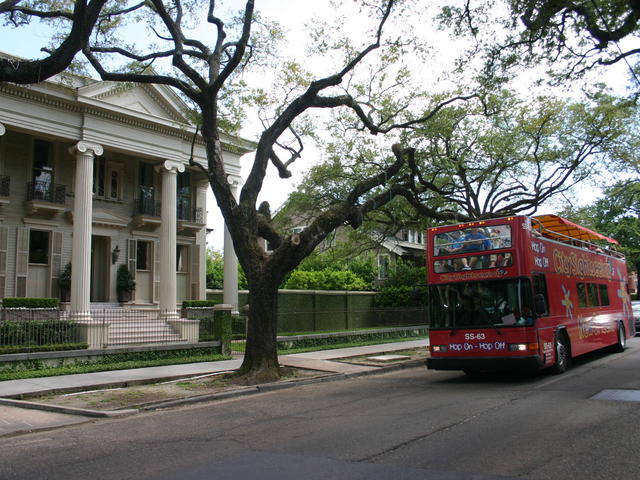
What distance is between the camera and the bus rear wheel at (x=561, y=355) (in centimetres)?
1277

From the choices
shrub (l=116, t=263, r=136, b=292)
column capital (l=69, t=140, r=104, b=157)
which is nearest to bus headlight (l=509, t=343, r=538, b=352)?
column capital (l=69, t=140, r=104, b=157)

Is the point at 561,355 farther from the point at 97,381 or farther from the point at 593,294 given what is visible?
the point at 97,381

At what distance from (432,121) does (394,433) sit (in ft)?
47.9

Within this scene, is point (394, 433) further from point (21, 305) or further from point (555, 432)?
point (21, 305)

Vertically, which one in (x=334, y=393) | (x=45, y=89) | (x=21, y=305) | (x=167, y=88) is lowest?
(x=334, y=393)

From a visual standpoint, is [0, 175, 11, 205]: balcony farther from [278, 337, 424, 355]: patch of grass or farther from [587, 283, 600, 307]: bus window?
[587, 283, 600, 307]: bus window

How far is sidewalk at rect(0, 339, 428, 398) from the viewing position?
11314 mm

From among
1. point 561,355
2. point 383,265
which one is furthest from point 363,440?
point 383,265

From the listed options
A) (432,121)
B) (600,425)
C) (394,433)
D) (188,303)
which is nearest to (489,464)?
(394,433)

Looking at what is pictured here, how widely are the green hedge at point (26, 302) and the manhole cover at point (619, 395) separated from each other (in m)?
16.1

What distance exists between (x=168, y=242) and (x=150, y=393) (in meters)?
11.4

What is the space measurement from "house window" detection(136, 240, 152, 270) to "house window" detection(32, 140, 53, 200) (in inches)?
176

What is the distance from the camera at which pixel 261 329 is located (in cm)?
1274

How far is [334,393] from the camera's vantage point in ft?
37.3
